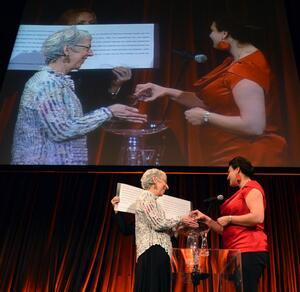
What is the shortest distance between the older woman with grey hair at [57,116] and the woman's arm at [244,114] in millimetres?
450

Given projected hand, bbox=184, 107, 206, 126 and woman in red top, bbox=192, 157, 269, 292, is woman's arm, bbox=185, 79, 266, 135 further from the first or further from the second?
woman in red top, bbox=192, 157, 269, 292

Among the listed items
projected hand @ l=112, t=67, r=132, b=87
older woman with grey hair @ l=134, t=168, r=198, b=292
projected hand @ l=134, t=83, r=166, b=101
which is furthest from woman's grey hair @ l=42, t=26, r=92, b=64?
older woman with grey hair @ l=134, t=168, r=198, b=292

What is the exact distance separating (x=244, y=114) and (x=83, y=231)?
164 centimetres

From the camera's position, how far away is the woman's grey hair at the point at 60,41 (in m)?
3.89

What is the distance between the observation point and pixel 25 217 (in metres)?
3.93

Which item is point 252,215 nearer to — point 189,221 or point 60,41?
point 189,221

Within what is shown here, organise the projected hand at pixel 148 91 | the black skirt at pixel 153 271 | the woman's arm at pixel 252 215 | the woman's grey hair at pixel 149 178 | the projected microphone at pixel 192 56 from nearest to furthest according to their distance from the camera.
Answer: the black skirt at pixel 153 271, the woman's arm at pixel 252 215, the woman's grey hair at pixel 149 178, the projected hand at pixel 148 91, the projected microphone at pixel 192 56

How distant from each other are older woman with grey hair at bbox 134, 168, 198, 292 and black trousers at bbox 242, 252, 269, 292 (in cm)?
28

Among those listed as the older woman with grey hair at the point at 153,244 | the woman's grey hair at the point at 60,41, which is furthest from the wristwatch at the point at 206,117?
the older woman with grey hair at the point at 153,244

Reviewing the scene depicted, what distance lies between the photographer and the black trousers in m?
2.06

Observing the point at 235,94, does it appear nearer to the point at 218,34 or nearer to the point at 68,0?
the point at 218,34

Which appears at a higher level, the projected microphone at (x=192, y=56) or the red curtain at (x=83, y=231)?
the projected microphone at (x=192, y=56)

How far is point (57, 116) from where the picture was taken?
11.7 feet

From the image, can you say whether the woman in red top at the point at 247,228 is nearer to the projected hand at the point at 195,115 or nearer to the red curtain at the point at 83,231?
the projected hand at the point at 195,115
